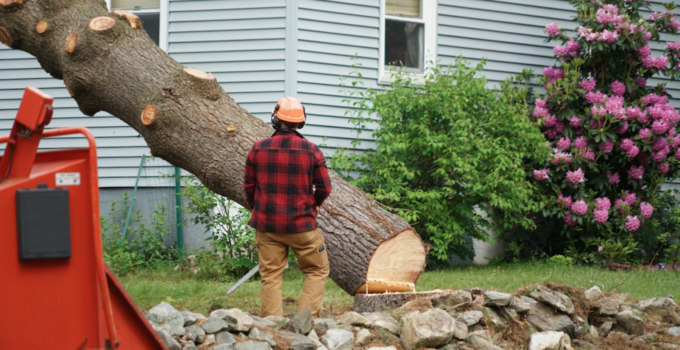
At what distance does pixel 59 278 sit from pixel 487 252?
8.25 m

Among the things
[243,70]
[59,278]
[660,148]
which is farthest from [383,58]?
[59,278]

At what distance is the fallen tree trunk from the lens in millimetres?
4902

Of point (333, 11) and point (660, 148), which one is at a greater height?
point (333, 11)

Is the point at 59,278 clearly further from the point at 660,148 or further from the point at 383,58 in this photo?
the point at 660,148

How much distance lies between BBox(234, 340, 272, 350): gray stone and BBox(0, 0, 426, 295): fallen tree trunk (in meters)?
1.67

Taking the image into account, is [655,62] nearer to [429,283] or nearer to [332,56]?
[332,56]

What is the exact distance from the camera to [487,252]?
9.66m

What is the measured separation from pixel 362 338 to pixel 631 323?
7.86 ft

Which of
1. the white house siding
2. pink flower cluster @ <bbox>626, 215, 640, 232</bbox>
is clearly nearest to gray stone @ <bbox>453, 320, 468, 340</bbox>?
the white house siding

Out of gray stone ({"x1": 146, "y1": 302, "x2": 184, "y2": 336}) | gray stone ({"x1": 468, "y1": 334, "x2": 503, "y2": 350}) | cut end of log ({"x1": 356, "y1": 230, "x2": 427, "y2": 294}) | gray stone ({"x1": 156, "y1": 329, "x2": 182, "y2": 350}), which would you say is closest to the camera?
gray stone ({"x1": 156, "y1": 329, "x2": 182, "y2": 350})

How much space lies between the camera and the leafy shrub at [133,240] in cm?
779

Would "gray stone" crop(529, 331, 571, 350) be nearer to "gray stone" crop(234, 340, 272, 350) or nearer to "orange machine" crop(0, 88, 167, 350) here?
"gray stone" crop(234, 340, 272, 350)

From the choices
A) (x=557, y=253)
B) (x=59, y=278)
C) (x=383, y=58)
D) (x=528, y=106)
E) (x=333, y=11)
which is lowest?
(x=557, y=253)

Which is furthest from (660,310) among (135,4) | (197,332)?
(135,4)
